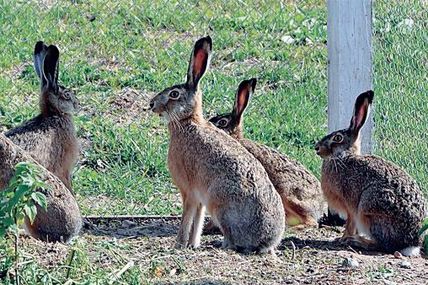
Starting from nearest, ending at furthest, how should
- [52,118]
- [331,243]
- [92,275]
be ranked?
1. [92,275]
2. [331,243]
3. [52,118]

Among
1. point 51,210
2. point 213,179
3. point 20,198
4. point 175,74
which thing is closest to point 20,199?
point 20,198

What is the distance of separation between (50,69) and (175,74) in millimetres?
2083

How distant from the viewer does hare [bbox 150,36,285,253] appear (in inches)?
260

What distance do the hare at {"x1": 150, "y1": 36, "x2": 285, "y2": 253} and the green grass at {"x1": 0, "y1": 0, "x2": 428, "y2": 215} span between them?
3.37 feet

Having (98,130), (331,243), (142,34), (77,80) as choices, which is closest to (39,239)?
(331,243)

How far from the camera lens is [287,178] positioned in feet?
25.5

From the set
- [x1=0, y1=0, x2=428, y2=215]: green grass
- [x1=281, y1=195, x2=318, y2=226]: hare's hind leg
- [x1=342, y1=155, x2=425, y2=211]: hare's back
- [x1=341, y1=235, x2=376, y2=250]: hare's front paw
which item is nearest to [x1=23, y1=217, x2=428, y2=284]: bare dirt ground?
[x1=341, y1=235, x2=376, y2=250]: hare's front paw

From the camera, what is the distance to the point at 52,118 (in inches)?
312

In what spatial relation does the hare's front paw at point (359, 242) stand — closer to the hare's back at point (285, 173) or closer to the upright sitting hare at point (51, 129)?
the hare's back at point (285, 173)

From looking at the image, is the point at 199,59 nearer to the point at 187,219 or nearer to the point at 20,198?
the point at 187,219

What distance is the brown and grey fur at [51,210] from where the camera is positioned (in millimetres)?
6512

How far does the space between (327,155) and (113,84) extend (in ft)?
9.58

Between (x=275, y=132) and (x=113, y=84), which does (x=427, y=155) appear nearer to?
(x=275, y=132)

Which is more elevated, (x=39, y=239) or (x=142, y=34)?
(x=142, y=34)
